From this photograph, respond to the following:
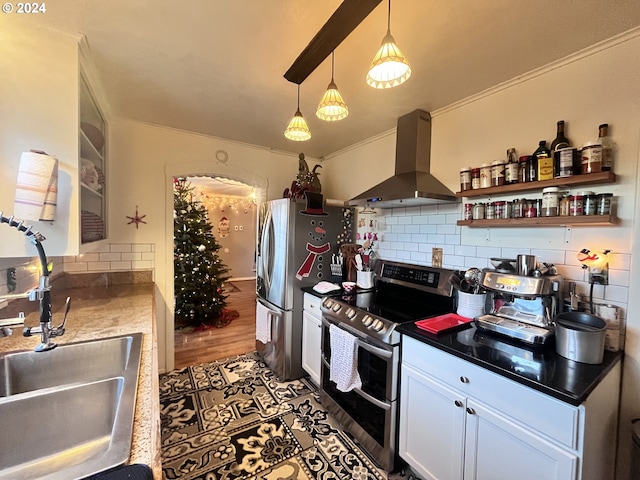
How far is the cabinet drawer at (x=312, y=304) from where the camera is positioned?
228 cm

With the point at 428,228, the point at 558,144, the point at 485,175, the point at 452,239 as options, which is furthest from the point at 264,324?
the point at 558,144

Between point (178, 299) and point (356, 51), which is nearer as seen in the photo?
point (356, 51)

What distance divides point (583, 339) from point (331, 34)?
5.63 ft

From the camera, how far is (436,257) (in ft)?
7.03

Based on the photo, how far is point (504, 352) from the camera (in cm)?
124

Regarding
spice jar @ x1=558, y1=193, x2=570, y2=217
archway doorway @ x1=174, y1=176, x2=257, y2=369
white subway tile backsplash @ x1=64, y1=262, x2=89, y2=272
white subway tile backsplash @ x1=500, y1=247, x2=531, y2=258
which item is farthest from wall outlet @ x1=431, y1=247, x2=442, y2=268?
white subway tile backsplash @ x1=64, y1=262, x2=89, y2=272

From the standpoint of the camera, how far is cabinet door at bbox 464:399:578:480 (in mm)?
976

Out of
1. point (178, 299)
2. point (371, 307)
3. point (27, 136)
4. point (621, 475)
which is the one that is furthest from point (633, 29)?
point (178, 299)

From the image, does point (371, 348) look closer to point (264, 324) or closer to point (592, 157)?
point (264, 324)

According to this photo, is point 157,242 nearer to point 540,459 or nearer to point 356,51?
point 356,51

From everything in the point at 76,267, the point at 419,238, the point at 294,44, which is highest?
the point at 294,44

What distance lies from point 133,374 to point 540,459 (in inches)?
61.6

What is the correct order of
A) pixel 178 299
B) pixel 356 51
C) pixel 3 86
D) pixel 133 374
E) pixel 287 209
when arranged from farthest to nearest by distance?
pixel 178 299, pixel 287 209, pixel 356 51, pixel 3 86, pixel 133 374

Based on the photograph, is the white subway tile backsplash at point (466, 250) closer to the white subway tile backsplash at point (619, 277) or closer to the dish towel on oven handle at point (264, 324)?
the white subway tile backsplash at point (619, 277)
